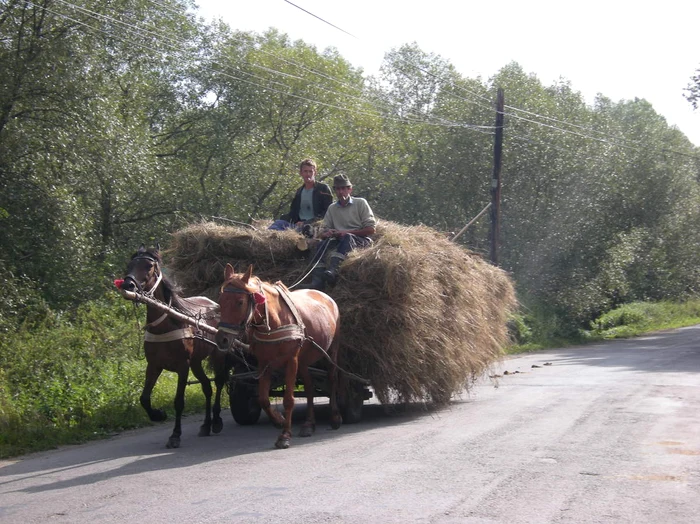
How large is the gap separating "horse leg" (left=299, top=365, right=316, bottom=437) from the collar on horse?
0.71m

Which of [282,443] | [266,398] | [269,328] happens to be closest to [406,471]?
[282,443]

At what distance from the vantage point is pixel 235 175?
2414 centimetres

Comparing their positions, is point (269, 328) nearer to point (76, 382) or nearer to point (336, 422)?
point (336, 422)

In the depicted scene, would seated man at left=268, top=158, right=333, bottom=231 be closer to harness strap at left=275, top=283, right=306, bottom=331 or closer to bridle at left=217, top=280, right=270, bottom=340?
harness strap at left=275, top=283, right=306, bottom=331

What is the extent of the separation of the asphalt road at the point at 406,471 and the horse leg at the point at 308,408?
0.53 ft

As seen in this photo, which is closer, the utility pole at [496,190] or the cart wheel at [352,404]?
the cart wheel at [352,404]

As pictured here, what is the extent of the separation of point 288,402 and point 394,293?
1.94m

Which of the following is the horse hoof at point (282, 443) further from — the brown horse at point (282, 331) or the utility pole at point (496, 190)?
the utility pole at point (496, 190)

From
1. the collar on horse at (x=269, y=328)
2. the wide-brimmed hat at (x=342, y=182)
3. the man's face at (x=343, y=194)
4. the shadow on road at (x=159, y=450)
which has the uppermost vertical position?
the wide-brimmed hat at (x=342, y=182)

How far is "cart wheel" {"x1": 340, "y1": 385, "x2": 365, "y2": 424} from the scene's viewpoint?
32.9 ft

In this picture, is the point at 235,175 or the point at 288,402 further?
the point at 235,175

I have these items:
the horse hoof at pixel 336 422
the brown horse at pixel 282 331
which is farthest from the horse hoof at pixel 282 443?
the horse hoof at pixel 336 422

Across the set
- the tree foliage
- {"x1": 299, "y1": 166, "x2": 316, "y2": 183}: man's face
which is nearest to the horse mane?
{"x1": 299, "y1": 166, "x2": 316, "y2": 183}: man's face

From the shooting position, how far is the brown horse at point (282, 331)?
7938mm
